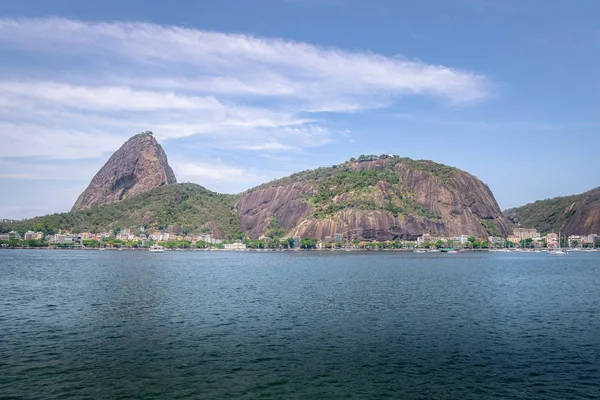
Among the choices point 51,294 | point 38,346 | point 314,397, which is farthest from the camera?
point 51,294

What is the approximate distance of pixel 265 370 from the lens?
2570cm

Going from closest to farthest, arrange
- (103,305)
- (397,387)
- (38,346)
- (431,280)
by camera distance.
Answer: (397,387) < (38,346) < (103,305) < (431,280)

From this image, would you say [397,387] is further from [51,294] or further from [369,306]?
[51,294]

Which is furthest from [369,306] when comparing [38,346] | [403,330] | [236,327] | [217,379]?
[38,346]

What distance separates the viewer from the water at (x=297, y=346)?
2292cm

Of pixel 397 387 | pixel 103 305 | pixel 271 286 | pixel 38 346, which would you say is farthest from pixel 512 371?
pixel 271 286

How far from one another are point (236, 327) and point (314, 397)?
16116mm

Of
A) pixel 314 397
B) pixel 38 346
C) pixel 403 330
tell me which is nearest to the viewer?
pixel 314 397

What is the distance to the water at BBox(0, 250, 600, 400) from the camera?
2292 centimetres

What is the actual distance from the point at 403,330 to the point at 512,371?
34.8ft

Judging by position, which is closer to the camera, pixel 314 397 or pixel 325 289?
pixel 314 397

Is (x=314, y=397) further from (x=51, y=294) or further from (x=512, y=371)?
(x=51, y=294)

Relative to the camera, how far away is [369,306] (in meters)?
47.5

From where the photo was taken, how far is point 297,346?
101 feet
